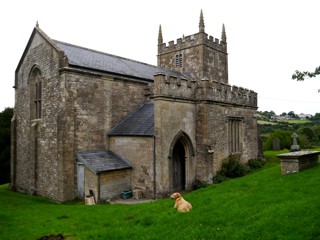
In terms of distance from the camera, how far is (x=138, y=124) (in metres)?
16.3

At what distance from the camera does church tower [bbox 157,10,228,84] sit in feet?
82.6

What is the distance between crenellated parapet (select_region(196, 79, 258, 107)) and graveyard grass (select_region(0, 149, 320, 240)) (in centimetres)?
688

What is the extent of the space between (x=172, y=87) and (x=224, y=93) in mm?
5213

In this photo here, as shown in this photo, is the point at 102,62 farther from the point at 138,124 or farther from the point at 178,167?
the point at 178,167

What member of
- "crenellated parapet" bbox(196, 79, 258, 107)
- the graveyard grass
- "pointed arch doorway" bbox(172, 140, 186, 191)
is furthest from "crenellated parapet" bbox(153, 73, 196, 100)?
the graveyard grass

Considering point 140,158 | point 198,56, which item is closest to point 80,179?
point 140,158

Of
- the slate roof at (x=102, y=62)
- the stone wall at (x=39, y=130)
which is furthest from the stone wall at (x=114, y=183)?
the slate roof at (x=102, y=62)

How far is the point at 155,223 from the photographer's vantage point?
26.1 feet

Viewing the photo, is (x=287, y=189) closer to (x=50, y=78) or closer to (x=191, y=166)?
(x=191, y=166)

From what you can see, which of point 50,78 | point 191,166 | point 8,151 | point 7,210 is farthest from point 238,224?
point 8,151

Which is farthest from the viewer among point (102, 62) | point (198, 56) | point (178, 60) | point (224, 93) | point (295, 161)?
point (178, 60)

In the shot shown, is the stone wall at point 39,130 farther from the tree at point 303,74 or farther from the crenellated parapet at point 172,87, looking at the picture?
the tree at point 303,74

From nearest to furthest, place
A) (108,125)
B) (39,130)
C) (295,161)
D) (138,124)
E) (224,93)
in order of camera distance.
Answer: (295,161), (138,124), (108,125), (39,130), (224,93)

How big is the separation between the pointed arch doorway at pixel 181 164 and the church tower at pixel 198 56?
10150mm
